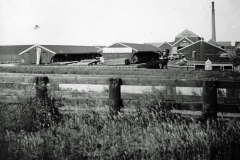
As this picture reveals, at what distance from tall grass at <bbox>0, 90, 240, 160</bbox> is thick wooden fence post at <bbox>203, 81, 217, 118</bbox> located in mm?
211

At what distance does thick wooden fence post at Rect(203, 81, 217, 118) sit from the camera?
4930 millimetres

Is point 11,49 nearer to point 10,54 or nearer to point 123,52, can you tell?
point 10,54

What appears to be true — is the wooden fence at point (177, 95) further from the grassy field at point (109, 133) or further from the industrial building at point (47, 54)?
the industrial building at point (47, 54)

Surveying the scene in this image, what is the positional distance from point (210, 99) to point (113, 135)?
6.79 feet

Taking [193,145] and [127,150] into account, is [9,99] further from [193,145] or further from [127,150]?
[193,145]

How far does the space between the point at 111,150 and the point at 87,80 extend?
2.25 m

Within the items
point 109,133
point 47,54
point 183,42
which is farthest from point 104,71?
point 183,42

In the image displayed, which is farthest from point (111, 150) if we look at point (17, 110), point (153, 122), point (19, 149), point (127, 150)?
point (17, 110)

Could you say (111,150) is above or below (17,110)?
below

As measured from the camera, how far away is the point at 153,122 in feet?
15.6

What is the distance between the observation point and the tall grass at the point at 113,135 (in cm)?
374

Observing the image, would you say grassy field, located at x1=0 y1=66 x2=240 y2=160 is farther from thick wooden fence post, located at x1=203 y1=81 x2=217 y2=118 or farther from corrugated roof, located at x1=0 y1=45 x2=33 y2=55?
corrugated roof, located at x1=0 y1=45 x2=33 y2=55

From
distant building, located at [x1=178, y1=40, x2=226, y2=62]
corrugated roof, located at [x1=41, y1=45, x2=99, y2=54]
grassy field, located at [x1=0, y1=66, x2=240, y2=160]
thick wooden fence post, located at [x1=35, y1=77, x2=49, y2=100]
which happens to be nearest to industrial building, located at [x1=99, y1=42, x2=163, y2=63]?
corrugated roof, located at [x1=41, y1=45, x2=99, y2=54]

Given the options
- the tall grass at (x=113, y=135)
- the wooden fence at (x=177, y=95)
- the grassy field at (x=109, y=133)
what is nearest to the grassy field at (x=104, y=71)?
the wooden fence at (x=177, y=95)
